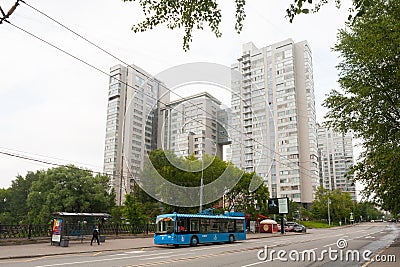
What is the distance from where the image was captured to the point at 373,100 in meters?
17.8

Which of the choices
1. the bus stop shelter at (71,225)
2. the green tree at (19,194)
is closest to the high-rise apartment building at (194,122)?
the bus stop shelter at (71,225)

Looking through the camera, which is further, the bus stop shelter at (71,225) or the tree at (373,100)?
the bus stop shelter at (71,225)

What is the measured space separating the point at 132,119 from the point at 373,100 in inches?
1111

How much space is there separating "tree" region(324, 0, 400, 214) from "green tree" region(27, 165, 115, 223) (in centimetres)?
3451

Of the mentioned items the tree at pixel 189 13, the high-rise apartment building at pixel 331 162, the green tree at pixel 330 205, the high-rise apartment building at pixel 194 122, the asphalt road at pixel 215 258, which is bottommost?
the asphalt road at pixel 215 258

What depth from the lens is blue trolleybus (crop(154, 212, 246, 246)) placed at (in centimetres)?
2298

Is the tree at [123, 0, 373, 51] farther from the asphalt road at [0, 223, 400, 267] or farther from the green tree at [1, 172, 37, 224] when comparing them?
the green tree at [1, 172, 37, 224]

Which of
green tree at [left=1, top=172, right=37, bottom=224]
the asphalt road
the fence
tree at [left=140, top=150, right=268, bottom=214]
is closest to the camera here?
the asphalt road

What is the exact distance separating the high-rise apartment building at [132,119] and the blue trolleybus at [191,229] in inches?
304

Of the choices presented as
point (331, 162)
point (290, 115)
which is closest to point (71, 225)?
point (290, 115)

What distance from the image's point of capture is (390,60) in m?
16.2

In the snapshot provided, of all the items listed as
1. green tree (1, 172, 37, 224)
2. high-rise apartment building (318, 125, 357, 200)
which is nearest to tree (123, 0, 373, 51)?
green tree (1, 172, 37, 224)

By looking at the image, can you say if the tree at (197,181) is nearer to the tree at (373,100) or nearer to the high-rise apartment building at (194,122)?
the high-rise apartment building at (194,122)

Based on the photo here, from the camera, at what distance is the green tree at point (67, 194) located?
142 feet
